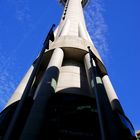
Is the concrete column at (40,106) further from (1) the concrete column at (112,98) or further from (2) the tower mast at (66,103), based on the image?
(1) the concrete column at (112,98)

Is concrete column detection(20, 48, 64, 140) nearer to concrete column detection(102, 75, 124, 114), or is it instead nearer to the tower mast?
the tower mast

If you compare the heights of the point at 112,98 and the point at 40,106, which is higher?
the point at 112,98

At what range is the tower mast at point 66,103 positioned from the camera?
524 inches

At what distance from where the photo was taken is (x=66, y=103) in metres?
21.0

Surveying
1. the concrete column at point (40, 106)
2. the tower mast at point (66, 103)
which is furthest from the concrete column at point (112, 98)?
the concrete column at point (40, 106)

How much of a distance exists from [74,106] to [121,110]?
3.41 meters

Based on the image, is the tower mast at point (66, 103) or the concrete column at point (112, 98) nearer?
the tower mast at point (66, 103)

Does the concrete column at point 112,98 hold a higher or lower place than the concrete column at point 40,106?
higher

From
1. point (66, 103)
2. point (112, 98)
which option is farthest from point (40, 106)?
point (112, 98)

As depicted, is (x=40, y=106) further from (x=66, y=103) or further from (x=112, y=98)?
(x=112, y=98)

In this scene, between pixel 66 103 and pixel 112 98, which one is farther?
pixel 112 98

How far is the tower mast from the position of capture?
43.7 feet

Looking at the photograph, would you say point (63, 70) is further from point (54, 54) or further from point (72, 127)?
point (72, 127)

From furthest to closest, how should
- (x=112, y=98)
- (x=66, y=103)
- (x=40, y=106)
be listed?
(x=112, y=98)
(x=66, y=103)
(x=40, y=106)
